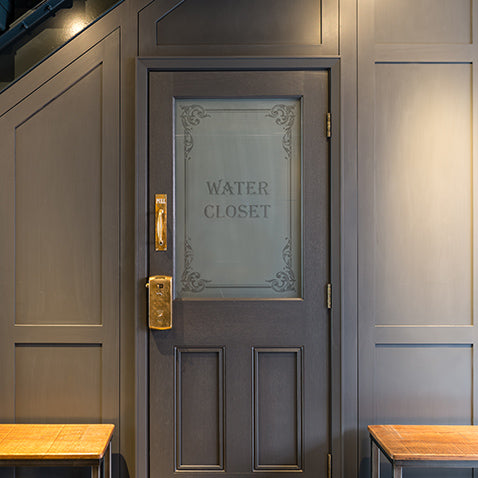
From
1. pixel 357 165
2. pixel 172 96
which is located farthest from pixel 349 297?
pixel 172 96

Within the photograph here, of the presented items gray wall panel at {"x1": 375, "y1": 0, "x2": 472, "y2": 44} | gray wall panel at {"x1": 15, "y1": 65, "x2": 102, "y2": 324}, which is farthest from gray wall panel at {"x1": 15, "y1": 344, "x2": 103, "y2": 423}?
gray wall panel at {"x1": 375, "y1": 0, "x2": 472, "y2": 44}

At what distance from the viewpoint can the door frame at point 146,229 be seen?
1838 millimetres

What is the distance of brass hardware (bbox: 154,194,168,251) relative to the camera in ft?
6.03

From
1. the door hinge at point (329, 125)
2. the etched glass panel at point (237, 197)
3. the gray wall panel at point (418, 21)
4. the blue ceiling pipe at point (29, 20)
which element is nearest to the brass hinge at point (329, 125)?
the door hinge at point (329, 125)

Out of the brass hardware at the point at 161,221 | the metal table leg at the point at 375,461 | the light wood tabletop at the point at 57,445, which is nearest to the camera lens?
the light wood tabletop at the point at 57,445

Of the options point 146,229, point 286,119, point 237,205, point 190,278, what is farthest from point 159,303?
point 286,119

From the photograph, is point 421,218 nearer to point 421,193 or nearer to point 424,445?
point 421,193

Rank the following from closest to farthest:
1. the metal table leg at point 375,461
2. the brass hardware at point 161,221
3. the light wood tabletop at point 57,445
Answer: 1. the light wood tabletop at point 57,445
2. the metal table leg at point 375,461
3. the brass hardware at point 161,221

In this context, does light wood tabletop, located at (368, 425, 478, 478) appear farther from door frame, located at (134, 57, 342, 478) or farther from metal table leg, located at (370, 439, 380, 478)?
door frame, located at (134, 57, 342, 478)

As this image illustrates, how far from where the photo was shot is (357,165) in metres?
1.86

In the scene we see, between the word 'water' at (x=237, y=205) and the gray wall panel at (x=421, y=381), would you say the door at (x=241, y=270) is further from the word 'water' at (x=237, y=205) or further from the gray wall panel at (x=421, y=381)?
the gray wall panel at (x=421, y=381)

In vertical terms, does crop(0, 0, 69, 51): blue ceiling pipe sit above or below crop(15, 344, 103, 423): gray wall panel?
above

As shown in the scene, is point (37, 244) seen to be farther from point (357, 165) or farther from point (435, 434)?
point (435, 434)

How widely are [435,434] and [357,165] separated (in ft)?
3.83
